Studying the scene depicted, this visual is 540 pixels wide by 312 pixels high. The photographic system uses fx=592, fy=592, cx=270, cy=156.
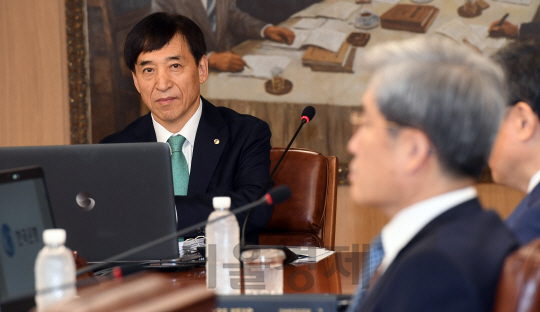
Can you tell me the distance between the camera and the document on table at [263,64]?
3361 mm

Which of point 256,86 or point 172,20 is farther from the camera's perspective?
point 256,86

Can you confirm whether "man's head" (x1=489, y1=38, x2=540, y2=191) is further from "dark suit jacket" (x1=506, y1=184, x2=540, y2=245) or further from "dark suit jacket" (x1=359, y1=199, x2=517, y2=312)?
"dark suit jacket" (x1=359, y1=199, x2=517, y2=312)

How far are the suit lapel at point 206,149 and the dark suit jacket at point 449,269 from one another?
1556mm

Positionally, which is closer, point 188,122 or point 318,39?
point 188,122

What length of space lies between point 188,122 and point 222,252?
43.5 inches

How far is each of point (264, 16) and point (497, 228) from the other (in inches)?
105

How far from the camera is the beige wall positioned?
348 centimetres

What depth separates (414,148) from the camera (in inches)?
36.3

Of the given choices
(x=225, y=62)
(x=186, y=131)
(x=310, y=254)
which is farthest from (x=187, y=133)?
(x=225, y=62)

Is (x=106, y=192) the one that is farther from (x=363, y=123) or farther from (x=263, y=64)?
(x=263, y=64)

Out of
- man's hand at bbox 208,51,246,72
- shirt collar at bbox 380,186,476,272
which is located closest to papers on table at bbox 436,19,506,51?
man's hand at bbox 208,51,246,72

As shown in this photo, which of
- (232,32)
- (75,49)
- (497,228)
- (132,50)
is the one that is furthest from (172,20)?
(497,228)

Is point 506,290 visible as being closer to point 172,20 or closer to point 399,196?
point 399,196

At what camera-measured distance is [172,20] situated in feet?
8.17
